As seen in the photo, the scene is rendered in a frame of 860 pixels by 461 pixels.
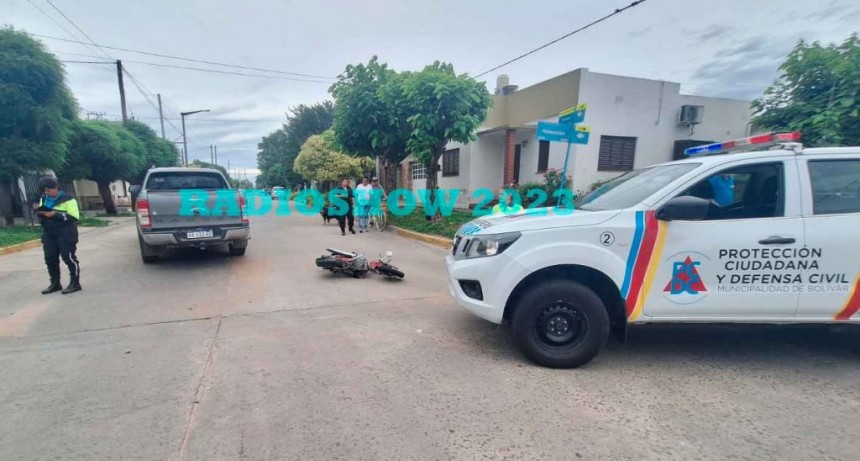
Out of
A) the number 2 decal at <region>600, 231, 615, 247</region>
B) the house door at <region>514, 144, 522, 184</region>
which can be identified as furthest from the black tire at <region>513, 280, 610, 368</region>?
the house door at <region>514, 144, 522, 184</region>

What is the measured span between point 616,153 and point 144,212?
42.8 ft

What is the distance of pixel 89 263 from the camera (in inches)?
289

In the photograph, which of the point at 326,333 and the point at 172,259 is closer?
the point at 326,333

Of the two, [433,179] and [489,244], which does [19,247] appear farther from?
[489,244]

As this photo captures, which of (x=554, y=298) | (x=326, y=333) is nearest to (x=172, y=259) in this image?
(x=326, y=333)

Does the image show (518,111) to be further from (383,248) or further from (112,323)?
(112,323)

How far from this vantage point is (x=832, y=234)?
10.0 feet

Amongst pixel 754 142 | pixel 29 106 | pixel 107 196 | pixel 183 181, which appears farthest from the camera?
pixel 107 196

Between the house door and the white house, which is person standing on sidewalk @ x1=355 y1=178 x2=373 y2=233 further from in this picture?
the house door

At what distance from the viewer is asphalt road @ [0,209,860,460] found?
7.75 feet

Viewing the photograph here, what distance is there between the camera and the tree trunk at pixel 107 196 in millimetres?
18728

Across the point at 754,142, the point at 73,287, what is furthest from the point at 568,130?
the point at 73,287

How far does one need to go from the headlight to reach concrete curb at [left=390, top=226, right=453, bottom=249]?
5505 millimetres

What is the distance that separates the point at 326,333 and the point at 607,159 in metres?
11.9
